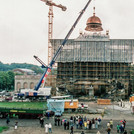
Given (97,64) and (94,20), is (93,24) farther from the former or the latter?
(97,64)

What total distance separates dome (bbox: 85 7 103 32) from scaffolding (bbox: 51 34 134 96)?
8.77 metres

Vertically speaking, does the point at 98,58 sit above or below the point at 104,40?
below

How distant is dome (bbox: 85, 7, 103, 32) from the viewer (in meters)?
65.8

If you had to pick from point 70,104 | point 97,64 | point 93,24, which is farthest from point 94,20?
point 70,104

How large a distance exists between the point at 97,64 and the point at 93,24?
1542cm

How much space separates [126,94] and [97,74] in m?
9.76

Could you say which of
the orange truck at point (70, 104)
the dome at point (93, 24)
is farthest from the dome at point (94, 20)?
the orange truck at point (70, 104)

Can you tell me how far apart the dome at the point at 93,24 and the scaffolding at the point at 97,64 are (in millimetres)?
8774

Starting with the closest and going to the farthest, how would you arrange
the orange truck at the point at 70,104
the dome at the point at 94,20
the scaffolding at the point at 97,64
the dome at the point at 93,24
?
the orange truck at the point at 70,104, the scaffolding at the point at 97,64, the dome at the point at 93,24, the dome at the point at 94,20

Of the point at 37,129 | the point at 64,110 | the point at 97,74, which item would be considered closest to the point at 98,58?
the point at 97,74

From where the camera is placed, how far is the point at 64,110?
34.6 metres

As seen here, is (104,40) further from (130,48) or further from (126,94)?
(126,94)

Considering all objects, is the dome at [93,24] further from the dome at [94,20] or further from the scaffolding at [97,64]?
the scaffolding at [97,64]

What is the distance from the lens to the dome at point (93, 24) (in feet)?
216
